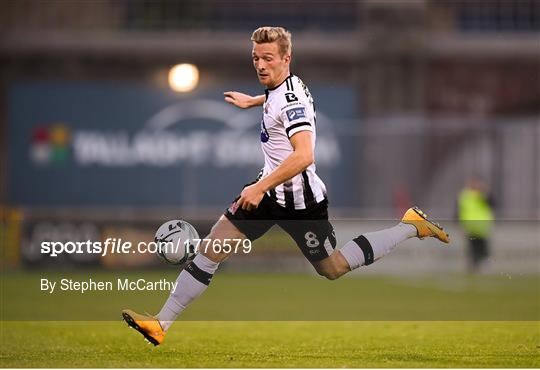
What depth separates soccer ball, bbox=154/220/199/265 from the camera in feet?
33.8

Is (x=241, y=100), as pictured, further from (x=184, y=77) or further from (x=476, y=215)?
(x=184, y=77)

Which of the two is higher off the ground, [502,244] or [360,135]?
[360,135]

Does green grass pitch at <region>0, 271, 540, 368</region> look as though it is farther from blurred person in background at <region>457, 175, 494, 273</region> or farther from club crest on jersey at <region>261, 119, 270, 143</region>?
club crest on jersey at <region>261, 119, 270, 143</region>

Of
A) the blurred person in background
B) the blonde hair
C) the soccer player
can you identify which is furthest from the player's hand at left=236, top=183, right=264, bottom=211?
the blurred person in background

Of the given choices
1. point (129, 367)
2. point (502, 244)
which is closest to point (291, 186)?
point (129, 367)

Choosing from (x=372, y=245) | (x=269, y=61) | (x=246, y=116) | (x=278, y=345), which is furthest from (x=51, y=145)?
(x=269, y=61)

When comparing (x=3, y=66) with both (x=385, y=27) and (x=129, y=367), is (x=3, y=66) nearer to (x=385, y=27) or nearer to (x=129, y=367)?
(x=385, y=27)

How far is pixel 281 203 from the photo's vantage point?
32.7ft

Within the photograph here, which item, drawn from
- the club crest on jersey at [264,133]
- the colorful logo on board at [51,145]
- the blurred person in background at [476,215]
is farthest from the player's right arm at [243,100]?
the colorful logo on board at [51,145]

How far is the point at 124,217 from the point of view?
26.6 metres

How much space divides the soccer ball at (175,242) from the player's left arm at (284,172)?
1098mm

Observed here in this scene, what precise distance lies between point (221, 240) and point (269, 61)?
55.5 inches

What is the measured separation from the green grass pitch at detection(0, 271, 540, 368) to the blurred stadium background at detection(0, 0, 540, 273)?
3.65m

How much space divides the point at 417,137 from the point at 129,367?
1845 centimetres
